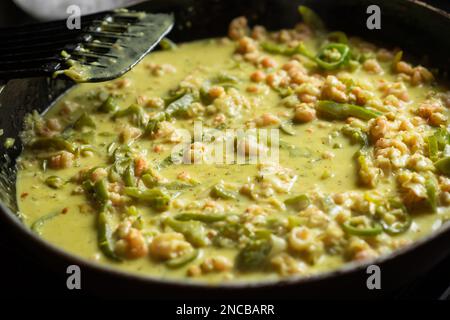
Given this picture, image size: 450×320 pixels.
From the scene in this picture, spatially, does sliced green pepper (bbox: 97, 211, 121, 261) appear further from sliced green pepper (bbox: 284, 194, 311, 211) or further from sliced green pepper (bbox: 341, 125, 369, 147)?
sliced green pepper (bbox: 341, 125, 369, 147)

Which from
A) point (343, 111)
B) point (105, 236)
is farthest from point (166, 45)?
point (105, 236)

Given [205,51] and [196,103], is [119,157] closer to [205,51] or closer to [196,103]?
[196,103]

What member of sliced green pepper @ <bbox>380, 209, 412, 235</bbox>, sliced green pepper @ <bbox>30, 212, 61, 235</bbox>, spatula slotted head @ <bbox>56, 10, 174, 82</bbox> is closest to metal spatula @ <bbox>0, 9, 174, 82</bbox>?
spatula slotted head @ <bbox>56, 10, 174, 82</bbox>

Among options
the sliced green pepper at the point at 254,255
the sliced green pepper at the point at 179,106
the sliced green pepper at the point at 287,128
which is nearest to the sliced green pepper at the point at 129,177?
the sliced green pepper at the point at 179,106

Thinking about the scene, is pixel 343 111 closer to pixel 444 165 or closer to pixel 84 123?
pixel 444 165

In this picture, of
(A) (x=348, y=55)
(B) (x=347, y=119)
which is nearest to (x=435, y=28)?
(A) (x=348, y=55)

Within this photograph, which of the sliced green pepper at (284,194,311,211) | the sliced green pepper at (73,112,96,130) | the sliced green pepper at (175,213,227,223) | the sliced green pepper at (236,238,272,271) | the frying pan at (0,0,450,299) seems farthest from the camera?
the sliced green pepper at (73,112,96,130)

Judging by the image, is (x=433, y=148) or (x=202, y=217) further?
(x=433, y=148)
